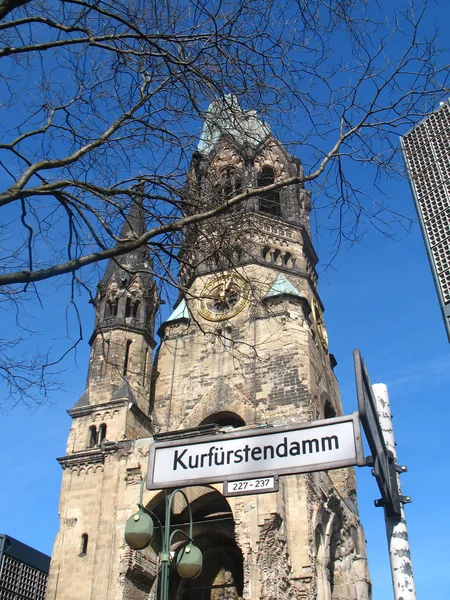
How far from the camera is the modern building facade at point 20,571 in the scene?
33969 mm

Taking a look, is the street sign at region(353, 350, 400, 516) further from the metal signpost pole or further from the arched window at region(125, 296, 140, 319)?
the arched window at region(125, 296, 140, 319)

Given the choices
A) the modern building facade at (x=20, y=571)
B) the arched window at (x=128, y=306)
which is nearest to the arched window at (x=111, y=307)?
the arched window at (x=128, y=306)

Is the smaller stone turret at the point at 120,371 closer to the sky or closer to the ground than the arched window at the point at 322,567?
closer to the sky

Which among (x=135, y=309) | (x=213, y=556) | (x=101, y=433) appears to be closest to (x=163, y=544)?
(x=213, y=556)

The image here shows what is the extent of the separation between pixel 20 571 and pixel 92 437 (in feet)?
41.7

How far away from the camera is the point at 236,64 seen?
8195mm

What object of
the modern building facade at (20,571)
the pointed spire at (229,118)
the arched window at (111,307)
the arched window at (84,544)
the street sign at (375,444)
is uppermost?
the arched window at (111,307)

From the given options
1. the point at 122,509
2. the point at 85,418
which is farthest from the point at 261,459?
the point at 85,418

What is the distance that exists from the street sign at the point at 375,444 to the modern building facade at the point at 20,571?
32915 mm

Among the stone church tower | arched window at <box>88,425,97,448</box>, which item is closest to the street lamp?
the stone church tower

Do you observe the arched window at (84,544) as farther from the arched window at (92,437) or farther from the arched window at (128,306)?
the arched window at (128,306)

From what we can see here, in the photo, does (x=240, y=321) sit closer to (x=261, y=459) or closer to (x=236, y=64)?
(x=236, y=64)

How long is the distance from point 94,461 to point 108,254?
20.5 meters

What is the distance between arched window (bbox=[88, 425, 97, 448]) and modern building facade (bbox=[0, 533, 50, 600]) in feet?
35.6
